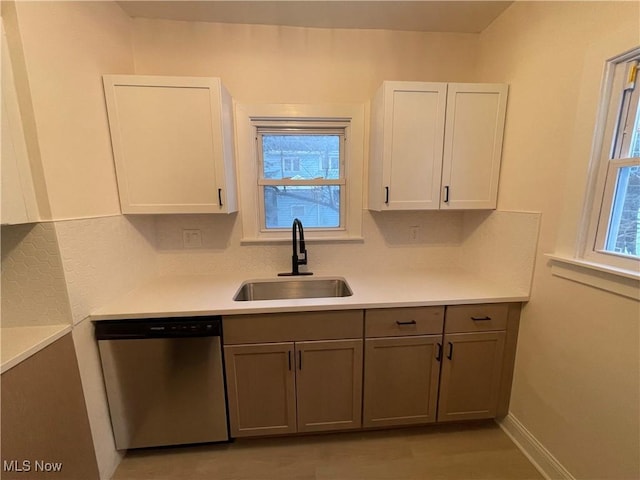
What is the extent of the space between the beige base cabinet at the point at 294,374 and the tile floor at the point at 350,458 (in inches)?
5.2

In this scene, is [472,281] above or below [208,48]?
below

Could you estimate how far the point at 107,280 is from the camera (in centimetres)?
139

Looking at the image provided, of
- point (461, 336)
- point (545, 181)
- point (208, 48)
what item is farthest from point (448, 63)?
point (461, 336)

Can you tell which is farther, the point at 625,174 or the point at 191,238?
the point at 191,238

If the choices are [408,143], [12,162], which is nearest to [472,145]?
[408,143]

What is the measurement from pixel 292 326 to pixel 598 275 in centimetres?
142

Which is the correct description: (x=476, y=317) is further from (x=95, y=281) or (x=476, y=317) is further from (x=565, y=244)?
(x=95, y=281)

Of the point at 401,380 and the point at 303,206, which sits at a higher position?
the point at 303,206

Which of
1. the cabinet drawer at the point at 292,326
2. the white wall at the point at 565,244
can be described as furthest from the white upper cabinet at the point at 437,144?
the cabinet drawer at the point at 292,326

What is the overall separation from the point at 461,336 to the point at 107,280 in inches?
78.2

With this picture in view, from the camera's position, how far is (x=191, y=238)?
1902mm

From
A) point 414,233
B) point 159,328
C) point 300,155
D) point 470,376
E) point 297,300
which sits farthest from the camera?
point 414,233

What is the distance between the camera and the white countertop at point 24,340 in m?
0.93

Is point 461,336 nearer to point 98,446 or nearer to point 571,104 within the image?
point 571,104
